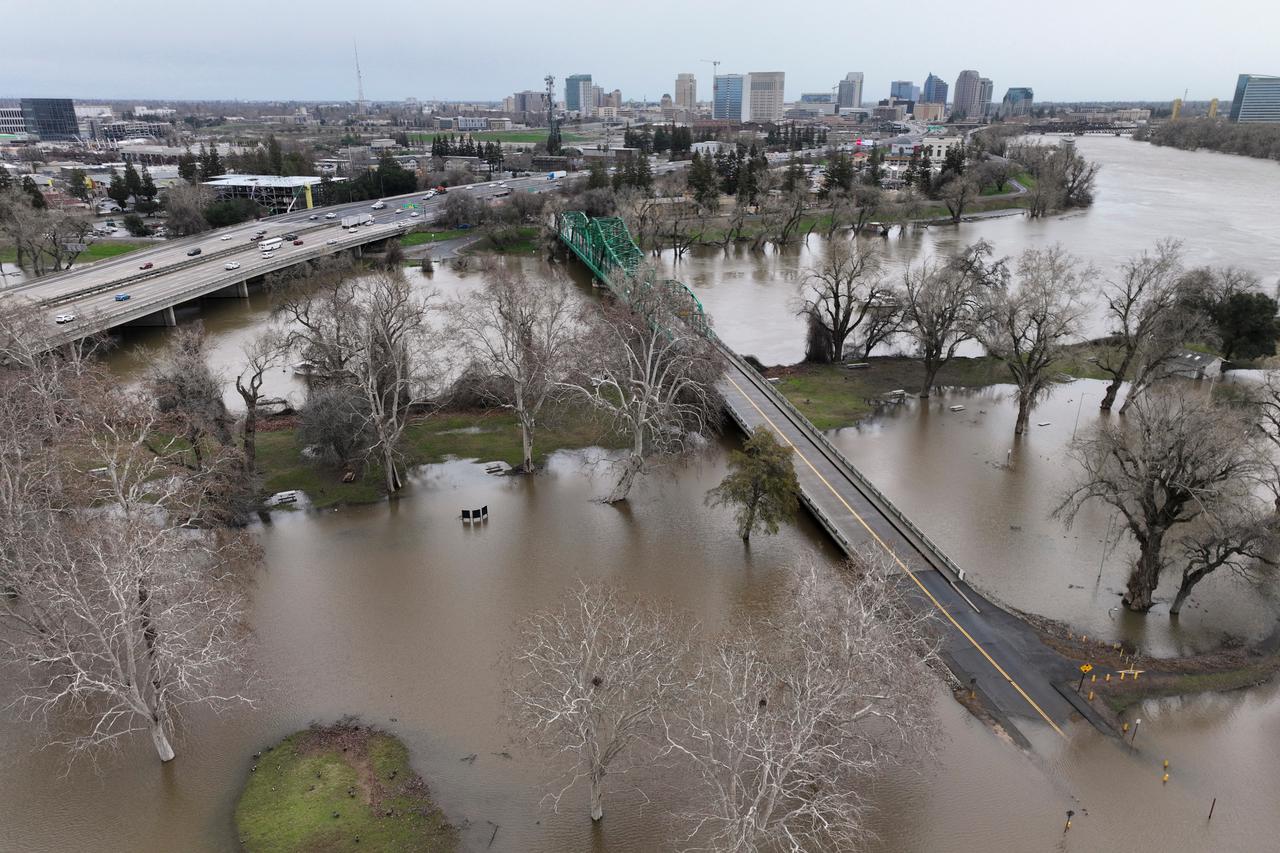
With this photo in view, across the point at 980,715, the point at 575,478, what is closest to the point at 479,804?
the point at 980,715

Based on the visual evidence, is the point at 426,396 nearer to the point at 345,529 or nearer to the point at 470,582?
the point at 345,529

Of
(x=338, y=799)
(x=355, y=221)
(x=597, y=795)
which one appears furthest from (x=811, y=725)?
(x=355, y=221)

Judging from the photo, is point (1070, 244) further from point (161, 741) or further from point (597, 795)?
point (161, 741)

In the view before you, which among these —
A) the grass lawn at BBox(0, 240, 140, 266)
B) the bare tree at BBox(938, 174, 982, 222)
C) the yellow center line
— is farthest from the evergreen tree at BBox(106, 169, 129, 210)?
the bare tree at BBox(938, 174, 982, 222)

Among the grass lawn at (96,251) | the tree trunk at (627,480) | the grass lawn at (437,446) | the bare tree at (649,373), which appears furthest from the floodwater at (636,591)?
the grass lawn at (96,251)

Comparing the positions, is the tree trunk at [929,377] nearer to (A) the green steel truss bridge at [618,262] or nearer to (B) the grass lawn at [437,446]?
(A) the green steel truss bridge at [618,262]
